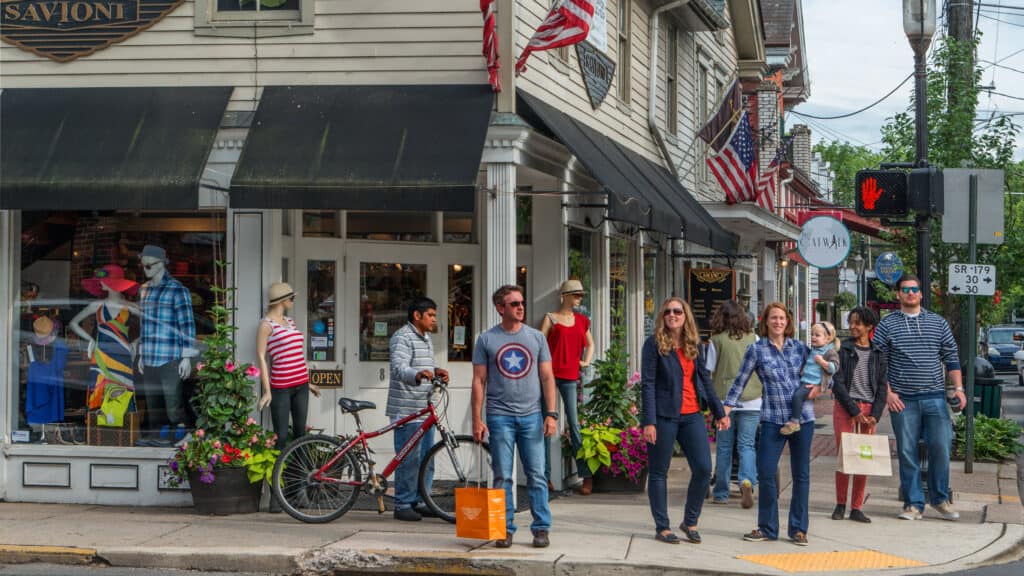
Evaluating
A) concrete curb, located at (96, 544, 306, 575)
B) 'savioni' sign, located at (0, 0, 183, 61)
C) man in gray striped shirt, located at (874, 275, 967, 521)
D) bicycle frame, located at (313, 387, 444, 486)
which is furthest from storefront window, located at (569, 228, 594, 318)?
concrete curb, located at (96, 544, 306, 575)

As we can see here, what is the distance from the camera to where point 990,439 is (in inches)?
597

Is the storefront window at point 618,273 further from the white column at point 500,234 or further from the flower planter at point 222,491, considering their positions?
the flower planter at point 222,491

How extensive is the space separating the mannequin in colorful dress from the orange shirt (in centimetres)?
499

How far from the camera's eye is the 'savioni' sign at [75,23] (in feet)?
37.6

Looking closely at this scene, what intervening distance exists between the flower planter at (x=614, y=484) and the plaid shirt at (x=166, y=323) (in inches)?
153

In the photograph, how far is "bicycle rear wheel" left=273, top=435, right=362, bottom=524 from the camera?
1036cm

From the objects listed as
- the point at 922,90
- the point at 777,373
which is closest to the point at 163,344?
the point at 777,373

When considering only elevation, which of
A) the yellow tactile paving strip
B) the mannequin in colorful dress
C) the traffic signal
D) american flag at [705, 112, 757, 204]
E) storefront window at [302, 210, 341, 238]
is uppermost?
american flag at [705, 112, 757, 204]

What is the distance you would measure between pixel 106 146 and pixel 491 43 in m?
3.33

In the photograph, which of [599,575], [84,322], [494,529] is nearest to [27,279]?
[84,322]

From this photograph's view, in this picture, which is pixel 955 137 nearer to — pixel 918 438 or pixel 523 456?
pixel 918 438

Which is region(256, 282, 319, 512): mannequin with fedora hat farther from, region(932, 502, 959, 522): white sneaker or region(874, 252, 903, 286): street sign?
region(874, 252, 903, 286): street sign

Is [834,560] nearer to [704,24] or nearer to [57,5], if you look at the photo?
[57,5]

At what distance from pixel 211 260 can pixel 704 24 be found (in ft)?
33.9
